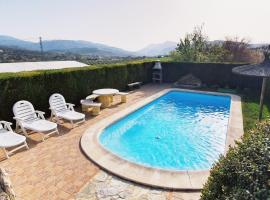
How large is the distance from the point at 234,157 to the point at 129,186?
2.99 metres

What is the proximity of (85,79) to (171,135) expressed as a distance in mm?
5997

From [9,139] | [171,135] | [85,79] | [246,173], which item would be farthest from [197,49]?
[246,173]

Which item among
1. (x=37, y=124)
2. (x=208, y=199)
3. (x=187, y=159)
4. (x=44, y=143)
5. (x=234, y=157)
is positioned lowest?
(x=187, y=159)

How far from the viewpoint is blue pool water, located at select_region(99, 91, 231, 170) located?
7014 mm

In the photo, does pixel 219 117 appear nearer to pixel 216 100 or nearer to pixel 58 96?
pixel 216 100

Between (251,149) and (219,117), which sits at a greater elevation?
(251,149)

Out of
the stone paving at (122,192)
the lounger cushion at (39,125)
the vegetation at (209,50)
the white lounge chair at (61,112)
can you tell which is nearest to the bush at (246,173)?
the stone paving at (122,192)

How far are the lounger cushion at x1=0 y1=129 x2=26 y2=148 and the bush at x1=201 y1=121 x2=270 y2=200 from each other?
5555mm

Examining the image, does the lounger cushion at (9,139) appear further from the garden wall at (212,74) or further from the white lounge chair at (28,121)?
the garden wall at (212,74)

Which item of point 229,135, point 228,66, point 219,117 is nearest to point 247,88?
point 228,66

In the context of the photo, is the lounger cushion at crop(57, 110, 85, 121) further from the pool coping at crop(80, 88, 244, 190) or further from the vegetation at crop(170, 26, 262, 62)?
the vegetation at crop(170, 26, 262, 62)

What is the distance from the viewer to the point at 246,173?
7.69 feet

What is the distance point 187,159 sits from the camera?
7016mm

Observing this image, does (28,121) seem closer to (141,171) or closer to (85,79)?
(85,79)
